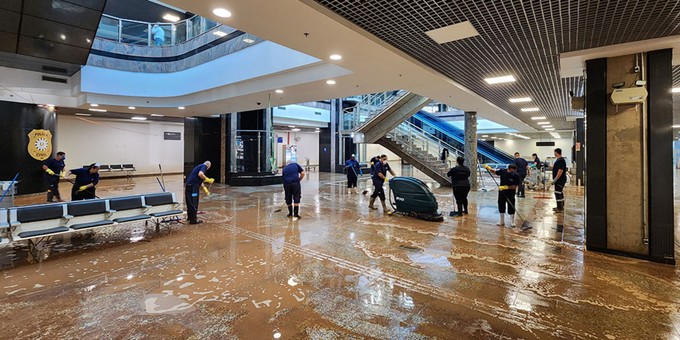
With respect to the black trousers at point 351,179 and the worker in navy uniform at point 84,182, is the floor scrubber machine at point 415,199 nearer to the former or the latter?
the black trousers at point 351,179

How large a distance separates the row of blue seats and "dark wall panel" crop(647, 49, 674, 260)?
8703mm

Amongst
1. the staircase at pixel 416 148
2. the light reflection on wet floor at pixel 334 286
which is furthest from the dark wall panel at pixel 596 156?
the staircase at pixel 416 148

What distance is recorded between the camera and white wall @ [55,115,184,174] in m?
18.0

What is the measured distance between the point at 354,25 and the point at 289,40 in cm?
131

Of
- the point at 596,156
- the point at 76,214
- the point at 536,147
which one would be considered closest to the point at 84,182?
the point at 76,214

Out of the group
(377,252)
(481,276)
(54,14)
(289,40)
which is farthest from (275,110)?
(481,276)

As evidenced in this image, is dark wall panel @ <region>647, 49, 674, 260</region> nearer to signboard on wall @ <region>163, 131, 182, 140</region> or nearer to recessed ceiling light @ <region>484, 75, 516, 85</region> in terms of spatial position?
recessed ceiling light @ <region>484, 75, 516, 85</region>

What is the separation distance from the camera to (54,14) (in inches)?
272

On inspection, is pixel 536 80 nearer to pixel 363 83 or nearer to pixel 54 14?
pixel 363 83

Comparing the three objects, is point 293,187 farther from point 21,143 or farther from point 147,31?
point 21,143

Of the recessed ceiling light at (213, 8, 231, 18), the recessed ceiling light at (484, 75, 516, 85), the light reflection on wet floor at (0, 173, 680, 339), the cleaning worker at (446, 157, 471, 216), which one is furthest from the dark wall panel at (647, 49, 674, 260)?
the recessed ceiling light at (213, 8, 231, 18)

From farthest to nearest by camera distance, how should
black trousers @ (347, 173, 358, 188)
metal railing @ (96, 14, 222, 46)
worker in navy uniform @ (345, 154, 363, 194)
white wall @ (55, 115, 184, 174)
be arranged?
white wall @ (55, 115, 184, 174), black trousers @ (347, 173, 358, 188), worker in navy uniform @ (345, 154, 363, 194), metal railing @ (96, 14, 222, 46)

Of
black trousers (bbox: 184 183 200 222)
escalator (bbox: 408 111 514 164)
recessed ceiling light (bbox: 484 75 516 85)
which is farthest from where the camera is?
escalator (bbox: 408 111 514 164)

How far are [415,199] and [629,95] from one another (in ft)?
14.4
